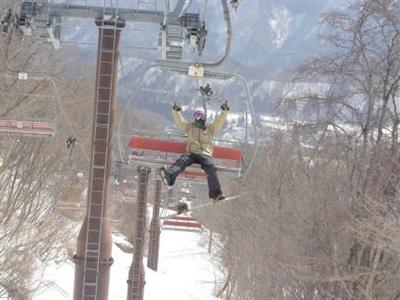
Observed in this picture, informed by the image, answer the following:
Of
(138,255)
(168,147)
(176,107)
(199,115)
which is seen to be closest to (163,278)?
(138,255)

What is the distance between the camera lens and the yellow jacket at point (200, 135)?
36.4 feet

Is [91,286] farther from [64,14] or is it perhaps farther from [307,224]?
[307,224]

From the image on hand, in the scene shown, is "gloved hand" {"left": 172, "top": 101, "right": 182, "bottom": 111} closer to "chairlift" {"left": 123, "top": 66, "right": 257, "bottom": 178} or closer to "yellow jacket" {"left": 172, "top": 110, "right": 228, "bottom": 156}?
"yellow jacket" {"left": 172, "top": 110, "right": 228, "bottom": 156}

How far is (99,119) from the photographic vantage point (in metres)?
10.5

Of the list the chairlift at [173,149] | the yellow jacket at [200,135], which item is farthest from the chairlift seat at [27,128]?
the yellow jacket at [200,135]

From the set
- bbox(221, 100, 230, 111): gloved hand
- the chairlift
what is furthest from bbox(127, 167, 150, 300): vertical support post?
bbox(221, 100, 230, 111): gloved hand

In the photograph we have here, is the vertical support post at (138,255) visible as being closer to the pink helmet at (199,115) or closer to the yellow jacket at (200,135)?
the pink helmet at (199,115)

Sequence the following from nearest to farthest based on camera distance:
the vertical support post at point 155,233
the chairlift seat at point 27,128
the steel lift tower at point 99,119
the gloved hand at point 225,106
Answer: the steel lift tower at point 99,119, the gloved hand at point 225,106, the chairlift seat at point 27,128, the vertical support post at point 155,233

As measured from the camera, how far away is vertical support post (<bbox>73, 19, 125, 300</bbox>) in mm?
10406

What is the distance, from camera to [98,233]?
1051cm

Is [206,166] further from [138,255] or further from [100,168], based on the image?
[138,255]

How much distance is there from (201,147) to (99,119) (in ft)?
5.72

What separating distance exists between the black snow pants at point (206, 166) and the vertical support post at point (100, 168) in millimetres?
1142

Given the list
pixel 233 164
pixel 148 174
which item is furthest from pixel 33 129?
pixel 148 174
